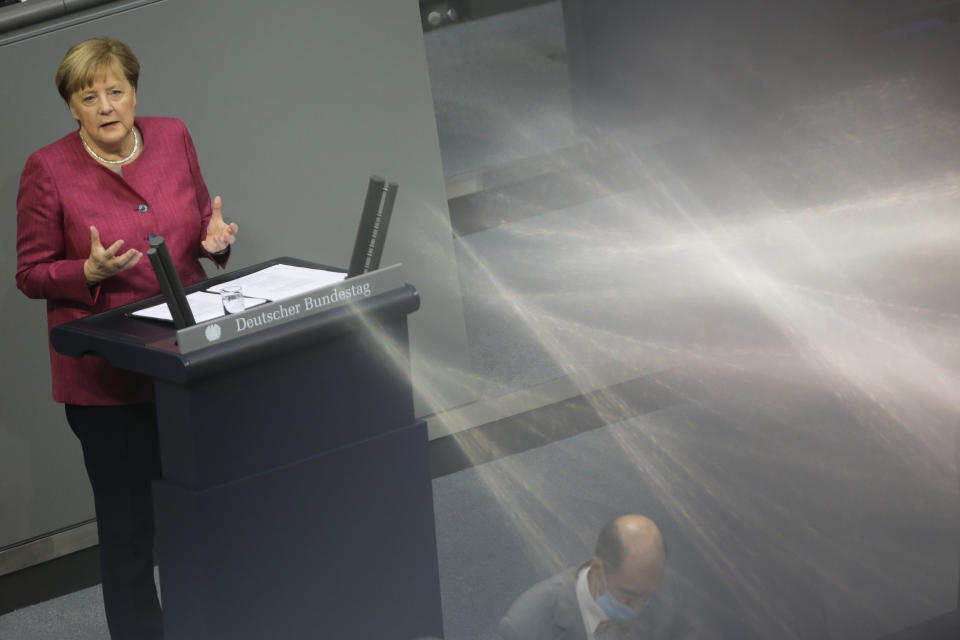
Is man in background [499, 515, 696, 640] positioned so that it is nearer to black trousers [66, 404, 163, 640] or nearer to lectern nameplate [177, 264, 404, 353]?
lectern nameplate [177, 264, 404, 353]

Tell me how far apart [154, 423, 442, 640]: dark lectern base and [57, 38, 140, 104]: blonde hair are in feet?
2.73

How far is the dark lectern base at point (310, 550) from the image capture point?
6.31ft

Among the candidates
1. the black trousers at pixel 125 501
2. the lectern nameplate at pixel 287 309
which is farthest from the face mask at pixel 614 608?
the black trousers at pixel 125 501

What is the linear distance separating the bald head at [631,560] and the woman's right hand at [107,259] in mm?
956

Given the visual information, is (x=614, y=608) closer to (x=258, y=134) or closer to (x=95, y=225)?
(x=95, y=225)

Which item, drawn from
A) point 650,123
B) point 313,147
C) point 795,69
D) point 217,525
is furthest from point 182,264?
point 795,69

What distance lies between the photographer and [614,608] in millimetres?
2344

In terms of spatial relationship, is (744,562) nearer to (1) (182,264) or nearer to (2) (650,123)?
(1) (182,264)

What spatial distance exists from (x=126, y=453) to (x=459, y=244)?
3.41 m

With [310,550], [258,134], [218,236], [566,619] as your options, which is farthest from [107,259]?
[258,134]

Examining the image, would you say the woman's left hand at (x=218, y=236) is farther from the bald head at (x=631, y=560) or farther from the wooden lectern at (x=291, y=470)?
the bald head at (x=631, y=560)

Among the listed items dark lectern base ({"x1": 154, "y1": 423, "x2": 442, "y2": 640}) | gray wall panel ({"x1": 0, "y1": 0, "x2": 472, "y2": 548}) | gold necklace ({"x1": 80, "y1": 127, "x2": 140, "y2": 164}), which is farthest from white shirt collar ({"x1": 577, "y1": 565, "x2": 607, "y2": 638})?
gray wall panel ({"x1": 0, "y1": 0, "x2": 472, "y2": 548})

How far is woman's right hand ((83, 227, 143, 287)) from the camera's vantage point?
7.45 ft

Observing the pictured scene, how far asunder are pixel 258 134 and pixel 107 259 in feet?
3.97
